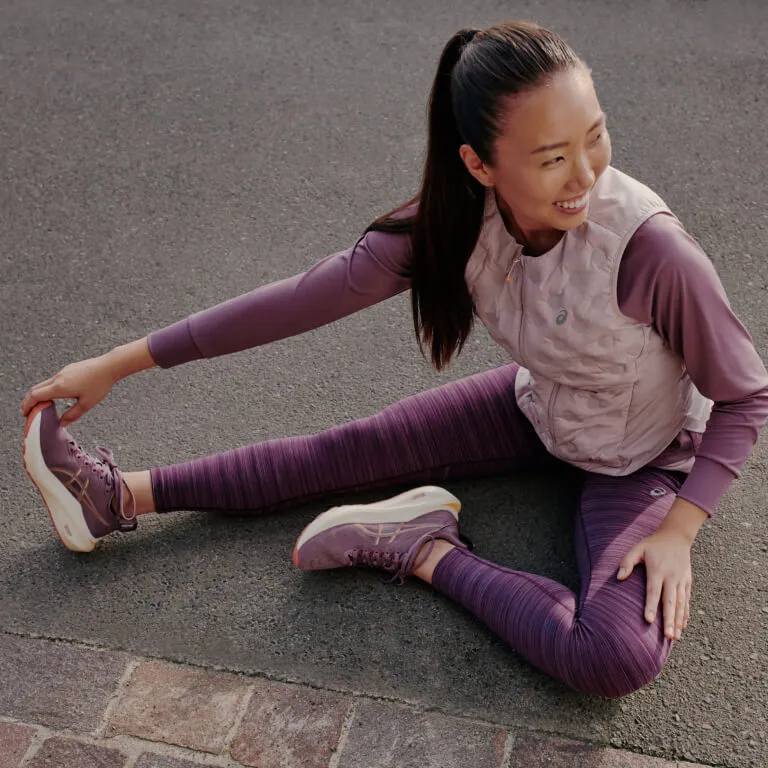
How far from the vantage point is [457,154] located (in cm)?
197

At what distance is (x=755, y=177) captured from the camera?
339 cm

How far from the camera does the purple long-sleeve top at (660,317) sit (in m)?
1.87

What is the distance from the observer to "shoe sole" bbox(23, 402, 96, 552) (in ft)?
7.40

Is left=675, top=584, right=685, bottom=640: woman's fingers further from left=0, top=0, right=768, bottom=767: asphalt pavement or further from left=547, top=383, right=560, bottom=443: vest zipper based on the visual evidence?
left=547, top=383, right=560, bottom=443: vest zipper

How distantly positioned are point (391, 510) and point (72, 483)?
0.67 m

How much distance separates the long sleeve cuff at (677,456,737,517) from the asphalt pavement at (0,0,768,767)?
295 mm

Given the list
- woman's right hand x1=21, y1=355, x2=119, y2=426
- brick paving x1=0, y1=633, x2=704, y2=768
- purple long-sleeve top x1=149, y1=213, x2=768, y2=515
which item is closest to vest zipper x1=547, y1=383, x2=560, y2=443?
purple long-sleeve top x1=149, y1=213, x2=768, y2=515

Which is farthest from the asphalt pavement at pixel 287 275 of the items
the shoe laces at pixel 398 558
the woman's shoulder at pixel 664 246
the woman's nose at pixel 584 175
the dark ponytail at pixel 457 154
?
the woman's nose at pixel 584 175

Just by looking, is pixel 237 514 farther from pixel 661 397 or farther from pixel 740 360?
pixel 740 360

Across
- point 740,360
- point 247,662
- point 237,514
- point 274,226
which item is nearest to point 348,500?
point 237,514

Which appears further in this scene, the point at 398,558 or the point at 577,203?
the point at 398,558

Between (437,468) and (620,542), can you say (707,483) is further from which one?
(437,468)

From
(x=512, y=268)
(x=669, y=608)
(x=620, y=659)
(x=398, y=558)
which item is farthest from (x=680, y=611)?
(x=512, y=268)

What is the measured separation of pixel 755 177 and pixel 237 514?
1947mm
